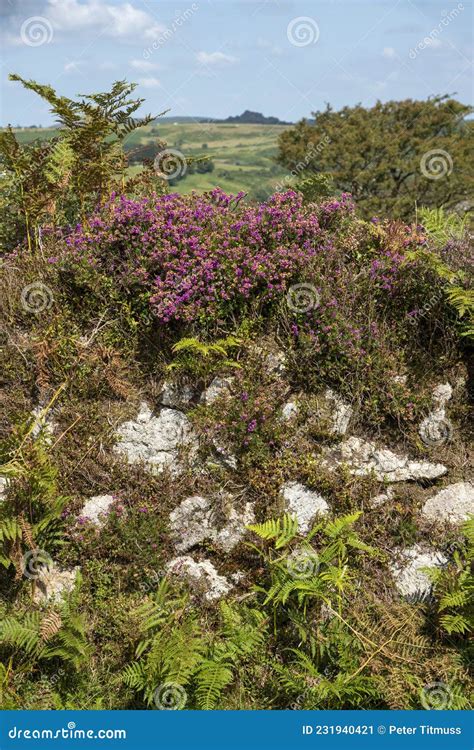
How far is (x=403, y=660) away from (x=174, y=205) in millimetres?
6327

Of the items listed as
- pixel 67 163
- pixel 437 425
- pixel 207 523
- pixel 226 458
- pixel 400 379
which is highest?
pixel 67 163

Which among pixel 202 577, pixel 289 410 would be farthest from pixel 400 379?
pixel 202 577

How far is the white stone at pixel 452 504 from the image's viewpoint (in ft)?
20.9

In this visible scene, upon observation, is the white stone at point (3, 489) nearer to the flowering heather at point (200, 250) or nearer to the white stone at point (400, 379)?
the flowering heather at point (200, 250)

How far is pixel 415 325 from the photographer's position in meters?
7.22

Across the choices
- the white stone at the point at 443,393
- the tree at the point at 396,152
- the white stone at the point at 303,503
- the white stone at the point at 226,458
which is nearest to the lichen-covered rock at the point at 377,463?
the white stone at the point at 303,503

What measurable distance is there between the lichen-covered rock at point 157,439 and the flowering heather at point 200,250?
4.22 feet

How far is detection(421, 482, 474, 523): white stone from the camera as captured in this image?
638cm

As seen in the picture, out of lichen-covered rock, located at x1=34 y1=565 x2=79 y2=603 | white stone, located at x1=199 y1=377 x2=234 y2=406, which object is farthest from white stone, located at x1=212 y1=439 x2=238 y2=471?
lichen-covered rock, located at x1=34 y1=565 x2=79 y2=603

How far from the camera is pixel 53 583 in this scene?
20.1 ft

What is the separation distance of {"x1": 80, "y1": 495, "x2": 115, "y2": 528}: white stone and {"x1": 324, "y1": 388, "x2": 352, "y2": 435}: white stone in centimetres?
284

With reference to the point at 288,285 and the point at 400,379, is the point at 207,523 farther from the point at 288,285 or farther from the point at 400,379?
the point at 288,285

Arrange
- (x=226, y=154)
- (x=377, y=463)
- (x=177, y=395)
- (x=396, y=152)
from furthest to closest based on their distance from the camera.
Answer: (x=226, y=154) < (x=396, y=152) < (x=177, y=395) < (x=377, y=463)

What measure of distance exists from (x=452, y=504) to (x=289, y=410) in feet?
7.27
